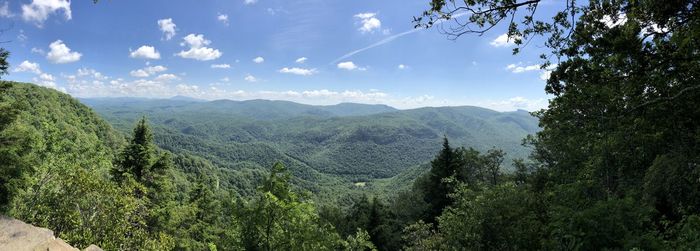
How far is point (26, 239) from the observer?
24.5 ft

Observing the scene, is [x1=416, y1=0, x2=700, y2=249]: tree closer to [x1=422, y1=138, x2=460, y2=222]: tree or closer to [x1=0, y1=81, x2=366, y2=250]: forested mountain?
[x1=0, y1=81, x2=366, y2=250]: forested mountain

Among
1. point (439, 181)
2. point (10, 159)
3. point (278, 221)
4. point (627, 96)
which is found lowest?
point (439, 181)

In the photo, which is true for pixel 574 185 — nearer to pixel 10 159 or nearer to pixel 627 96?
pixel 627 96

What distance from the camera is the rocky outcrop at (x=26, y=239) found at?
7.17 metres

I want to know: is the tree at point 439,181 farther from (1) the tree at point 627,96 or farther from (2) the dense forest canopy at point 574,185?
(1) the tree at point 627,96

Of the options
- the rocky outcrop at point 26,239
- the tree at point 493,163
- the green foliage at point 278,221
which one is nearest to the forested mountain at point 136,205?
the green foliage at point 278,221

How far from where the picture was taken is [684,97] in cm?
799

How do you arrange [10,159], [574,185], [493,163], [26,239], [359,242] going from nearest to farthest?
[26,239], [574,185], [10,159], [359,242], [493,163]

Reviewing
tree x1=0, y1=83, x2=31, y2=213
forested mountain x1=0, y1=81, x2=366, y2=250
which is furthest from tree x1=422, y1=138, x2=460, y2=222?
tree x1=0, y1=83, x2=31, y2=213

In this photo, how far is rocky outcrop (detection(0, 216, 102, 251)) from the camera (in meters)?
7.17

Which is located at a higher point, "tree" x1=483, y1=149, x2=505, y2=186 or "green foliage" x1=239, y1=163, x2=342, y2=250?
"green foliage" x1=239, y1=163, x2=342, y2=250

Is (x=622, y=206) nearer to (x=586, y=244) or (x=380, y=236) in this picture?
(x=586, y=244)

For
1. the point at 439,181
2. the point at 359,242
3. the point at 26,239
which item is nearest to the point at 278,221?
the point at 26,239

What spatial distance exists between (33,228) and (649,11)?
43.2ft
